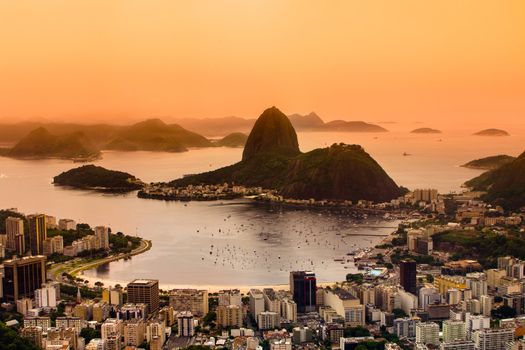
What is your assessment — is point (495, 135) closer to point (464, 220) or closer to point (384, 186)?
point (384, 186)

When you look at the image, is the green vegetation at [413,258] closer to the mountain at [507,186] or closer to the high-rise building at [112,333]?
the mountain at [507,186]

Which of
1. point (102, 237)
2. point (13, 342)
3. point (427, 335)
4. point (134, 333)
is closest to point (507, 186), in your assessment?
point (102, 237)

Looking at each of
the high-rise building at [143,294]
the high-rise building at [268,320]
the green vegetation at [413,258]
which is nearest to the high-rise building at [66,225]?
the high-rise building at [143,294]

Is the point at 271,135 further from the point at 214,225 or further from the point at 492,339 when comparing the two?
the point at 492,339

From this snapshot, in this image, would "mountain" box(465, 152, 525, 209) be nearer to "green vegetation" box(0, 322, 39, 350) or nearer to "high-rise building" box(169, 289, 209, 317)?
"high-rise building" box(169, 289, 209, 317)

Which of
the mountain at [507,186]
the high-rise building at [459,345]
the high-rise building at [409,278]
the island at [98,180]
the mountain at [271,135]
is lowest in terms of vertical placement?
the high-rise building at [459,345]

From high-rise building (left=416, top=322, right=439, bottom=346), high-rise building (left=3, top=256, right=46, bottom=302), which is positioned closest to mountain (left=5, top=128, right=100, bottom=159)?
high-rise building (left=3, top=256, right=46, bottom=302)

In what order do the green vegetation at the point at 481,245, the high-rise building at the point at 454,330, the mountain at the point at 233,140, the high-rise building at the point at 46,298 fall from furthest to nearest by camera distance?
the mountain at the point at 233,140
the green vegetation at the point at 481,245
the high-rise building at the point at 46,298
the high-rise building at the point at 454,330
